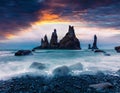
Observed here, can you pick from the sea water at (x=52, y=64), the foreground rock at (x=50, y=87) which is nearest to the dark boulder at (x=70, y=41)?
the sea water at (x=52, y=64)

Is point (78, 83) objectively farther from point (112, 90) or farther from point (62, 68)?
point (62, 68)

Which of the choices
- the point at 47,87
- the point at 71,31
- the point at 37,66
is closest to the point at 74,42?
the point at 71,31

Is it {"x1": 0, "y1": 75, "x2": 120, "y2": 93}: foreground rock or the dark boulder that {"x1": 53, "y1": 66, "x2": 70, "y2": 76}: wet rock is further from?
the dark boulder

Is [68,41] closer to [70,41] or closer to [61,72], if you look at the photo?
[70,41]

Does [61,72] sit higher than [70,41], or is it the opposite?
[70,41]

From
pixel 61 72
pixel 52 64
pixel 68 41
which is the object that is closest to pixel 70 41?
pixel 68 41

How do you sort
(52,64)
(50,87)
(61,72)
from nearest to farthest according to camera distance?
(50,87) → (61,72) → (52,64)

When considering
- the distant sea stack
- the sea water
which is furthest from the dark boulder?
the sea water

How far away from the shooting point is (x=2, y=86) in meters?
18.2

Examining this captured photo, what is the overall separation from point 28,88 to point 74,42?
173667 millimetres

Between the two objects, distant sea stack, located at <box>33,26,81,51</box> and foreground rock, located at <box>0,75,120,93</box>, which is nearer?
foreground rock, located at <box>0,75,120,93</box>

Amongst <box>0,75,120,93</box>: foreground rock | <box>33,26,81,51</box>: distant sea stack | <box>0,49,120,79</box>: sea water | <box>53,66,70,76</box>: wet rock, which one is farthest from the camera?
<box>33,26,81,51</box>: distant sea stack

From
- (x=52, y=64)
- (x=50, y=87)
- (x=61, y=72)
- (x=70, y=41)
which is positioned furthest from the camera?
(x=70, y=41)

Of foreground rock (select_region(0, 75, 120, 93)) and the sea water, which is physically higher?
foreground rock (select_region(0, 75, 120, 93))
